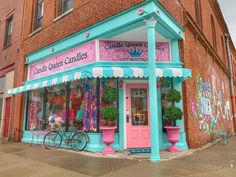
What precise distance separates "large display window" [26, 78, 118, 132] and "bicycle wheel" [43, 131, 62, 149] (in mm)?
472

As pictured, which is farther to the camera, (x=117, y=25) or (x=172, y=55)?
(x=172, y=55)

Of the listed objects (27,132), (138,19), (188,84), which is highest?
(138,19)

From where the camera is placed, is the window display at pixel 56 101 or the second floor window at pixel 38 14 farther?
the second floor window at pixel 38 14

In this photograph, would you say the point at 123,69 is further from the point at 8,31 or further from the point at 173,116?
the point at 8,31

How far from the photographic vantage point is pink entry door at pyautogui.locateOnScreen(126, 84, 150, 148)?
8102 millimetres

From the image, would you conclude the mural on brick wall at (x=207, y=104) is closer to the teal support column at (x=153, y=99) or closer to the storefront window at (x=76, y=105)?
the teal support column at (x=153, y=99)

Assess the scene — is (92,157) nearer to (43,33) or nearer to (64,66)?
(64,66)

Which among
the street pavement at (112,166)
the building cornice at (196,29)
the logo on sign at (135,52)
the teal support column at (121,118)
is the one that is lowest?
the street pavement at (112,166)

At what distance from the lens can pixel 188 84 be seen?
8539 mm

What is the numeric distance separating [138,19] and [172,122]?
12.3 ft

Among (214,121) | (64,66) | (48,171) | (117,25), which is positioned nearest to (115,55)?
(117,25)

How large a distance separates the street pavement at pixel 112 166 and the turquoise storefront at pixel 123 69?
138 cm

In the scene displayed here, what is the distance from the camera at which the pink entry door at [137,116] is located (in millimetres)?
8102

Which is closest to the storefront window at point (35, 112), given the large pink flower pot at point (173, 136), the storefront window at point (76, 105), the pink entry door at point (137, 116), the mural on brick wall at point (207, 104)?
the storefront window at point (76, 105)
